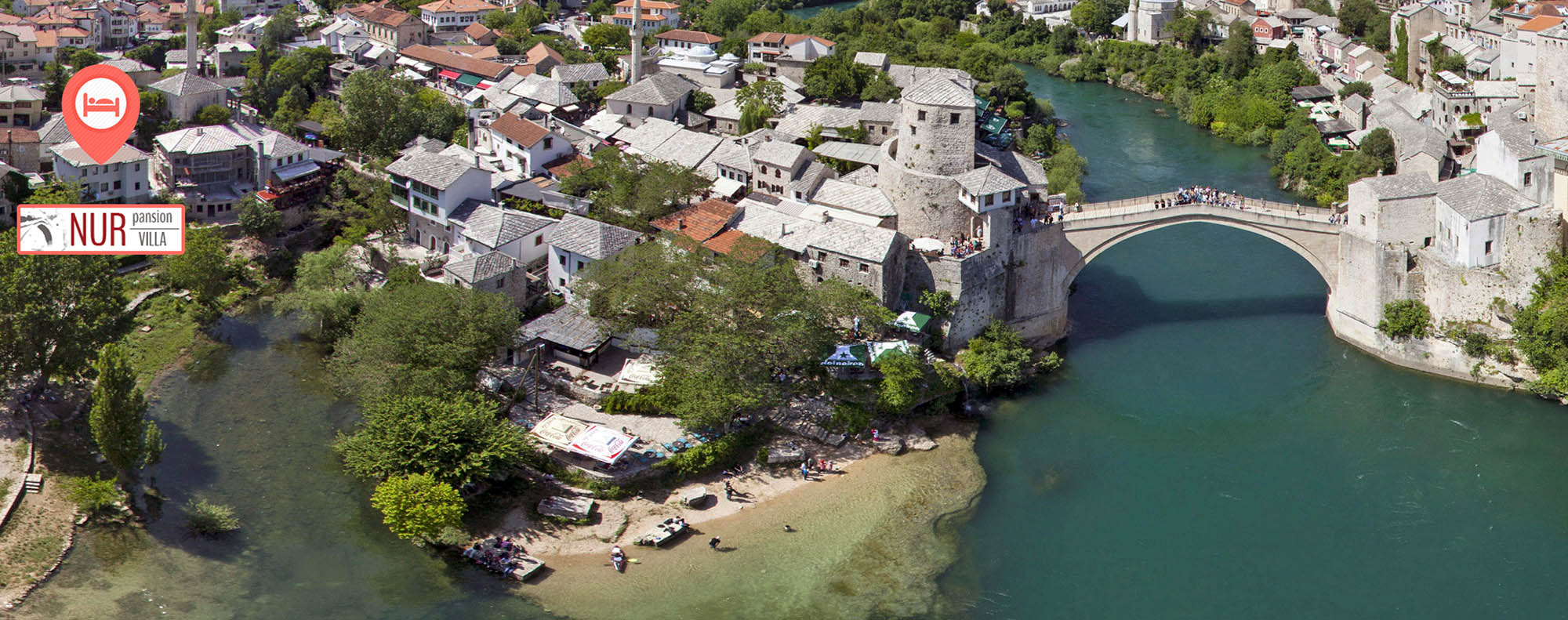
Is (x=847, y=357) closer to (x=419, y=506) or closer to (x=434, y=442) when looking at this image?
(x=434, y=442)

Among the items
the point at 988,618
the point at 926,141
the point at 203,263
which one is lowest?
the point at 988,618

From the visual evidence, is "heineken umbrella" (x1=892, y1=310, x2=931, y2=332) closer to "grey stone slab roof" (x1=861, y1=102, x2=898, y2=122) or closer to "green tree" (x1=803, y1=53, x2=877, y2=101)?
"grey stone slab roof" (x1=861, y1=102, x2=898, y2=122)

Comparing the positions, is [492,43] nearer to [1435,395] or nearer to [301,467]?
[301,467]

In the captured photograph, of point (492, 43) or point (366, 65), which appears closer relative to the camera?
point (366, 65)

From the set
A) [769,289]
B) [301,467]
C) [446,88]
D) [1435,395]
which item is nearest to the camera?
[301,467]

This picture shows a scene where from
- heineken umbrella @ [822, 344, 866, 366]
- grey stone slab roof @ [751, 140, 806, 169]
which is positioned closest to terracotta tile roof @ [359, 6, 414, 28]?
grey stone slab roof @ [751, 140, 806, 169]

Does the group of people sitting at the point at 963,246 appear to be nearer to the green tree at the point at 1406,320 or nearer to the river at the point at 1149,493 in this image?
the river at the point at 1149,493

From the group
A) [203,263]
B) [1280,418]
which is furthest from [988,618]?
[203,263]
